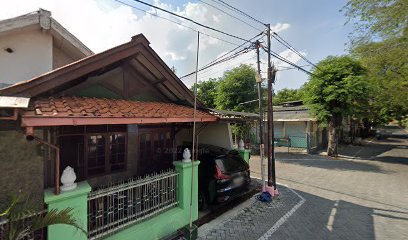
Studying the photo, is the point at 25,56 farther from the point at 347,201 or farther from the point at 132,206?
the point at 347,201

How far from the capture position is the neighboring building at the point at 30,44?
19.0ft

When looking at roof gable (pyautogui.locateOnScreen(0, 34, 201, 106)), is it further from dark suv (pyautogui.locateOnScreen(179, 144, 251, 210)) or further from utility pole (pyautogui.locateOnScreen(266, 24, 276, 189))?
utility pole (pyautogui.locateOnScreen(266, 24, 276, 189))

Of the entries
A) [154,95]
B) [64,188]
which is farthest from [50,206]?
[154,95]

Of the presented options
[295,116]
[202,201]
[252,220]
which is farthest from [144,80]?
[295,116]

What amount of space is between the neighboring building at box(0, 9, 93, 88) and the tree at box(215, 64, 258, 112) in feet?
36.9

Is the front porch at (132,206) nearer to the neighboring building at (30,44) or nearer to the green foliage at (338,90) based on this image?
the neighboring building at (30,44)

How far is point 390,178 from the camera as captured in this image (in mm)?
10242

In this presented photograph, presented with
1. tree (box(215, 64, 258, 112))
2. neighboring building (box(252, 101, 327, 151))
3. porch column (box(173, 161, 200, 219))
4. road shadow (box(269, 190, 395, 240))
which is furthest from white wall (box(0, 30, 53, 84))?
neighboring building (box(252, 101, 327, 151))

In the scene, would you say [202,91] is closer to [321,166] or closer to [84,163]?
[321,166]

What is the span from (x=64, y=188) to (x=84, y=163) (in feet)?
7.51

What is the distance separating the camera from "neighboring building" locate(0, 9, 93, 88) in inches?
228

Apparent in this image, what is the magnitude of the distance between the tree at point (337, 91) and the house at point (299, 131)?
233cm

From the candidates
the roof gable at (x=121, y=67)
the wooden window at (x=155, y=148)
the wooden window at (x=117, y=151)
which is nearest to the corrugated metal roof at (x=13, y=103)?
the roof gable at (x=121, y=67)

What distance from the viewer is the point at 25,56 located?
6195mm
